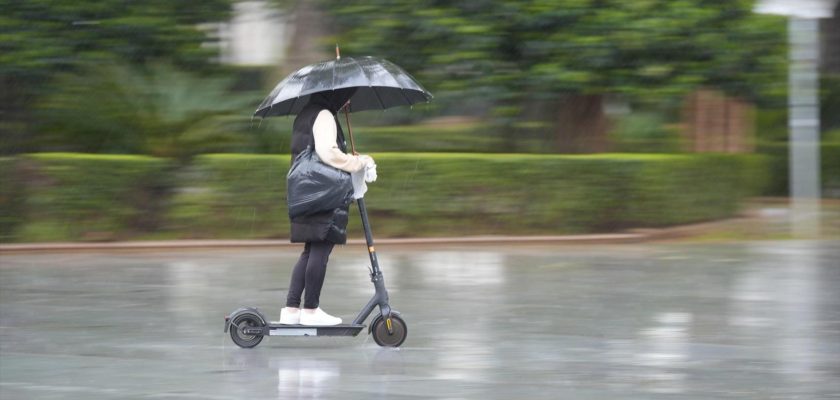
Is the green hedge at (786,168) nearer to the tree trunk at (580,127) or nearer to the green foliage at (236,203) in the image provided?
the tree trunk at (580,127)

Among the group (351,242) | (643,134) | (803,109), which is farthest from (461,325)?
(643,134)

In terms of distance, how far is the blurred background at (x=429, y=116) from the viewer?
13.2 m

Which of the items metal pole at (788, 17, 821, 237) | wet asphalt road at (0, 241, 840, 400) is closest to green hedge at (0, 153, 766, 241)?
wet asphalt road at (0, 241, 840, 400)

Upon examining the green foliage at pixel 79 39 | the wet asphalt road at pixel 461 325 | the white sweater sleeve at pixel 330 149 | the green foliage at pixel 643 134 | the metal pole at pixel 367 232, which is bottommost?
the wet asphalt road at pixel 461 325

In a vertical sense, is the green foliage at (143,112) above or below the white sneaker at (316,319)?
above

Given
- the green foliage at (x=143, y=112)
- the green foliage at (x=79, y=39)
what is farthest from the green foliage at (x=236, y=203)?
the green foliage at (x=79, y=39)

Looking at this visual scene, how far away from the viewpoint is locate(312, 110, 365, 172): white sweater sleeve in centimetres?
735

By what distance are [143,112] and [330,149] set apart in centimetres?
754

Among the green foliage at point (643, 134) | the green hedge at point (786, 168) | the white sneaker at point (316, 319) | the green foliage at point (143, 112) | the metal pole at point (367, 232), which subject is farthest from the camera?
the green hedge at point (786, 168)

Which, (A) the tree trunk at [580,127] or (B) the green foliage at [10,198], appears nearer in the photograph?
(B) the green foliage at [10,198]

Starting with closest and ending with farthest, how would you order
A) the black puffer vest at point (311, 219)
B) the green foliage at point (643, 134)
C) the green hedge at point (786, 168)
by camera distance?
1. the black puffer vest at point (311, 219)
2. the green foliage at point (643, 134)
3. the green hedge at point (786, 168)

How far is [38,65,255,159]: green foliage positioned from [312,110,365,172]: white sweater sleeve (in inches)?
271

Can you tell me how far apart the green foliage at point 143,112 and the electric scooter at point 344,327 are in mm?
6656

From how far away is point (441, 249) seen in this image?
41.4 ft
